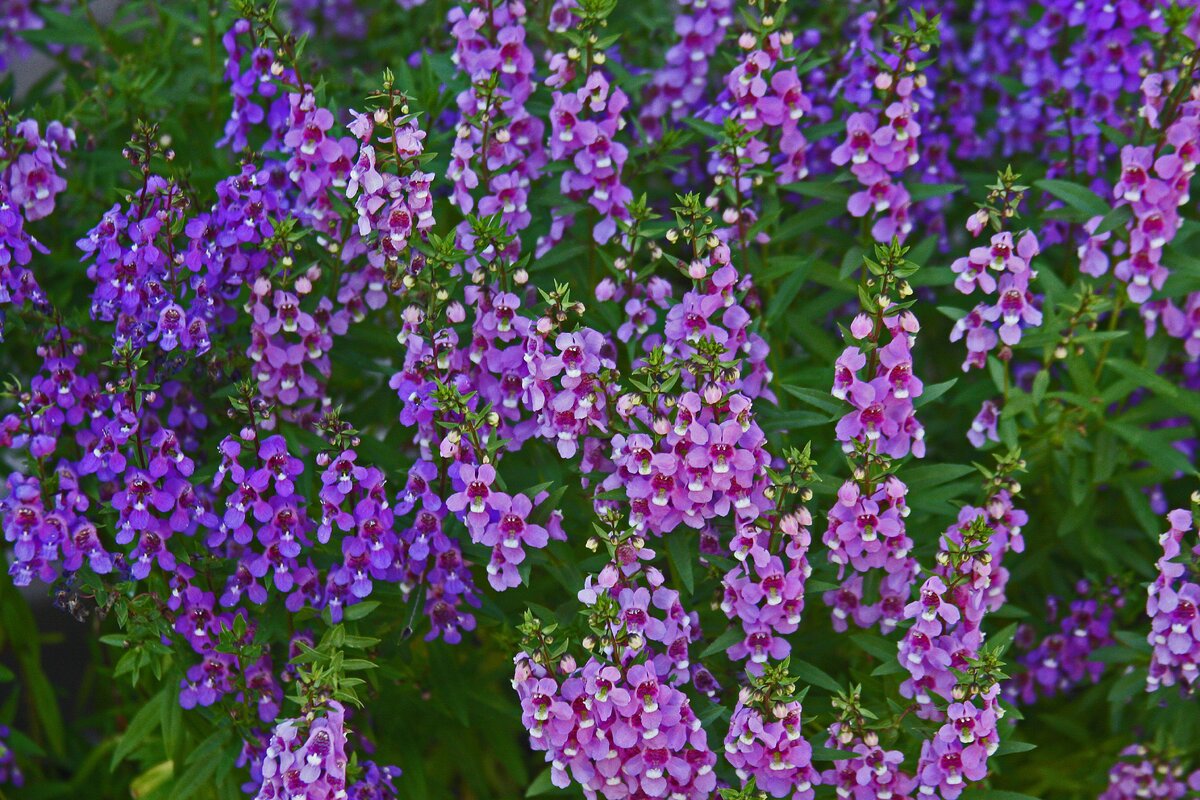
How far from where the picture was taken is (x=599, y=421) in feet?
10.5

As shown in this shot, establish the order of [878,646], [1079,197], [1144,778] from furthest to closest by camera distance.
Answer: [1144,778] < [1079,197] < [878,646]

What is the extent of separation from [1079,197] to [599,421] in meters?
1.71

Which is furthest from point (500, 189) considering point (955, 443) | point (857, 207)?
point (955, 443)

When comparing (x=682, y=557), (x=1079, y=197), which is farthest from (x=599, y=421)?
(x=1079, y=197)

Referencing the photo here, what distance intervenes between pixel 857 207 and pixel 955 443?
1.16 metres

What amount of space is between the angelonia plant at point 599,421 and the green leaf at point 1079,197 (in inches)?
0.6

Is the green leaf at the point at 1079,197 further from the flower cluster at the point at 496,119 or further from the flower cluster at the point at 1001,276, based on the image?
the flower cluster at the point at 496,119

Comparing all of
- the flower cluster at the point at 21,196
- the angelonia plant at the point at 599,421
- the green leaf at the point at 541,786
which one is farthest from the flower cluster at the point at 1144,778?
the flower cluster at the point at 21,196

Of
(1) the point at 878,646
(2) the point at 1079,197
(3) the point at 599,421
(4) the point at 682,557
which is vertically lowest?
(1) the point at 878,646

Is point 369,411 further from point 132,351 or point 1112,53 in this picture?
point 1112,53

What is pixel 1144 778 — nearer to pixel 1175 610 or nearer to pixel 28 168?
pixel 1175 610

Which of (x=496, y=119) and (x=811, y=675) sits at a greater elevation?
(x=496, y=119)

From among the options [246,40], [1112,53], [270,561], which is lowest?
[270,561]

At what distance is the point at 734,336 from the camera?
339 cm
